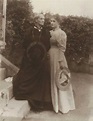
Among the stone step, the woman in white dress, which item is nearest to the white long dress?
the woman in white dress

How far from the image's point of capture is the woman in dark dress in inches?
44.4

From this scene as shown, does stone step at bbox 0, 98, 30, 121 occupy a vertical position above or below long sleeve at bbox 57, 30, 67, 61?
below

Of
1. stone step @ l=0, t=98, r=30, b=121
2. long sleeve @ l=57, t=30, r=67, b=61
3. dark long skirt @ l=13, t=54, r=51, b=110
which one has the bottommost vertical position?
stone step @ l=0, t=98, r=30, b=121

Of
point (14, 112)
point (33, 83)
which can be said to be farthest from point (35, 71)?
point (14, 112)

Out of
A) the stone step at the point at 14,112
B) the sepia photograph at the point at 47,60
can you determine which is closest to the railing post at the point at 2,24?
the sepia photograph at the point at 47,60

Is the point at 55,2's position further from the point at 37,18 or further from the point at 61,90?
the point at 61,90

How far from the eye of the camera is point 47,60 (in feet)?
3.75

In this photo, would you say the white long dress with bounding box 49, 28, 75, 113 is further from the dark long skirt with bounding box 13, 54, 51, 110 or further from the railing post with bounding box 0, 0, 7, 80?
the railing post with bounding box 0, 0, 7, 80

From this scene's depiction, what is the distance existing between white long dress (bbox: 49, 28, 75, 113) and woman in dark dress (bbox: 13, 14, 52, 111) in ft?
0.05

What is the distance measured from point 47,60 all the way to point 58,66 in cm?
4

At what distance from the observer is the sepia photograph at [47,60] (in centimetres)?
112

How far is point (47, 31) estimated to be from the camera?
1122mm

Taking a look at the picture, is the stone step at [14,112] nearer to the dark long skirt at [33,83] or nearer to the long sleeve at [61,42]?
the dark long skirt at [33,83]

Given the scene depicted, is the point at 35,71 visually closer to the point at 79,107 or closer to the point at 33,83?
the point at 33,83
